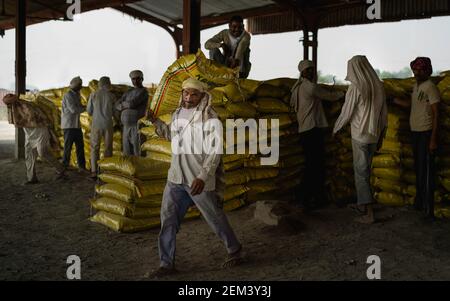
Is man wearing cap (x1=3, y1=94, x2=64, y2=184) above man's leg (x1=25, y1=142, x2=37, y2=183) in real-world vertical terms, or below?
above

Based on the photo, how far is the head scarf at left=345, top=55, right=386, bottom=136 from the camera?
4.79 meters

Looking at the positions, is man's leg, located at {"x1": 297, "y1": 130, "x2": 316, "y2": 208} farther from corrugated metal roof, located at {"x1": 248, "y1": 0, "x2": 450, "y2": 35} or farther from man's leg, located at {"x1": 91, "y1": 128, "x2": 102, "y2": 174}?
corrugated metal roof, located at {"x1": 248, "y1": 0, "x2": 450, "y2": 35}

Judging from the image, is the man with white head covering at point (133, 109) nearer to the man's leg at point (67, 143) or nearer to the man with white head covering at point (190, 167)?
the man's leg at point (67, 143)

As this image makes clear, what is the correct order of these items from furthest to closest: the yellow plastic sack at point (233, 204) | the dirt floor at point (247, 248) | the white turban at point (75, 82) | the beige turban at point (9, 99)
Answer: the white turban at point (75, 82) < the beige turban at point (9, 99) < the yellow plastic sack at point (233, 204) < the dirt floor at point (247, 248)

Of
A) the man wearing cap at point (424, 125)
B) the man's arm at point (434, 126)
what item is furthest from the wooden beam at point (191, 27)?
the man's arm at point (434, 126)

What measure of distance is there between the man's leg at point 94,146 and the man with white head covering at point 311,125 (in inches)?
146

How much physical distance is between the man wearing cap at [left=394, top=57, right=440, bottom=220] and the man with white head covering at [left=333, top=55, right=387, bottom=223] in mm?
359

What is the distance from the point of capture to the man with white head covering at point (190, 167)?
11.4 feet

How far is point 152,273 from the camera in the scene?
11.6 ft

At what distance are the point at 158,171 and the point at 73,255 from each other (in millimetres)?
1270

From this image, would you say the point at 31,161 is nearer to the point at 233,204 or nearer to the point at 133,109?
the point at 133,109

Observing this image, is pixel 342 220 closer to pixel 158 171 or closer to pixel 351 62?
pixel 351 62

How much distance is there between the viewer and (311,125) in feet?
18.5

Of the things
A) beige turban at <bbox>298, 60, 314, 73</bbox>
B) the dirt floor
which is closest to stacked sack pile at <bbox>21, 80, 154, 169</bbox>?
the dirt floor
